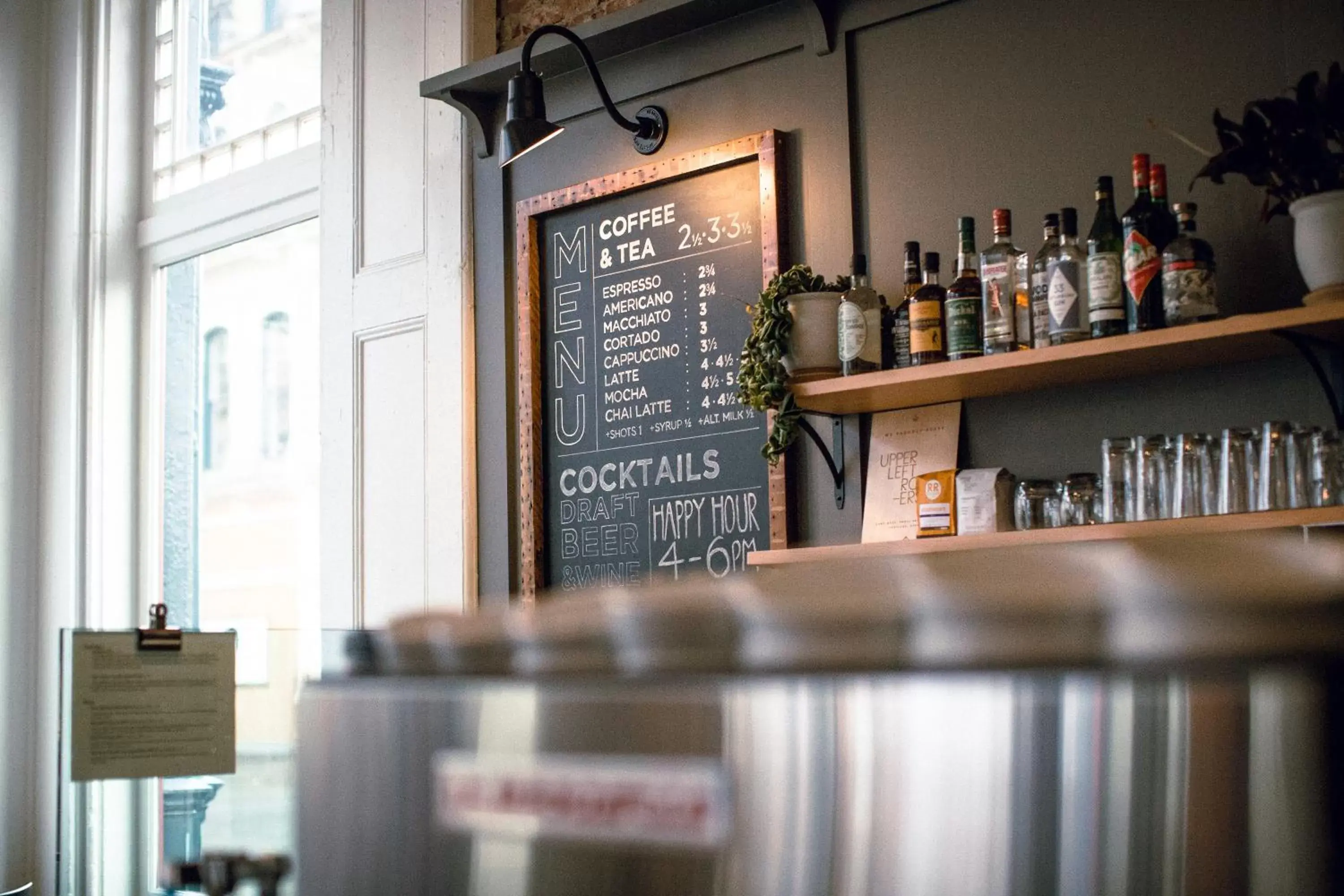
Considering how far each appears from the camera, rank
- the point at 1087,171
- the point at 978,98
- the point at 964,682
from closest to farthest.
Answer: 1. the point at 964,682
2. the point at 1087,171
3. the point at 978,98

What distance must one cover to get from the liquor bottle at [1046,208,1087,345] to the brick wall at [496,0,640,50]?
1363 millimetres

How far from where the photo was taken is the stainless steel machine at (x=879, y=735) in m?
0.50

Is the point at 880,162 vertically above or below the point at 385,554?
above

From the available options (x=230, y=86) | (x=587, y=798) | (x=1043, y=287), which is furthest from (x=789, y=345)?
(x=230, y=86)

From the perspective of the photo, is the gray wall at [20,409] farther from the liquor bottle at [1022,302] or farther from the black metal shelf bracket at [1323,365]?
the black metal shelf bracket at [1323,365]

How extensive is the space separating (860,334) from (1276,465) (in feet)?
2.40

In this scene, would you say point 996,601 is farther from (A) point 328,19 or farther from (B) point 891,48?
(A) point 328,19

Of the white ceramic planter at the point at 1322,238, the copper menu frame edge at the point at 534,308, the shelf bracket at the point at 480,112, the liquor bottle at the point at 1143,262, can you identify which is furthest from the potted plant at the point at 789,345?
the shelf bracket at the point at 480,112

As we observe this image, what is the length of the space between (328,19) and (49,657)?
219 centimetres

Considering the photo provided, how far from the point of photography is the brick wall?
3.24 m

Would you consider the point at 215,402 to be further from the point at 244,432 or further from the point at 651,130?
the point at 651,130

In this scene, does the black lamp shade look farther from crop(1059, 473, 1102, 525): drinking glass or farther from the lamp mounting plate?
crop(1059, 473, 1102, 525): drinking glass

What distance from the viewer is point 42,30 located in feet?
15.5

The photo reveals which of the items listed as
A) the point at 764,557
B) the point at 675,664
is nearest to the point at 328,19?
the point at 764,557
